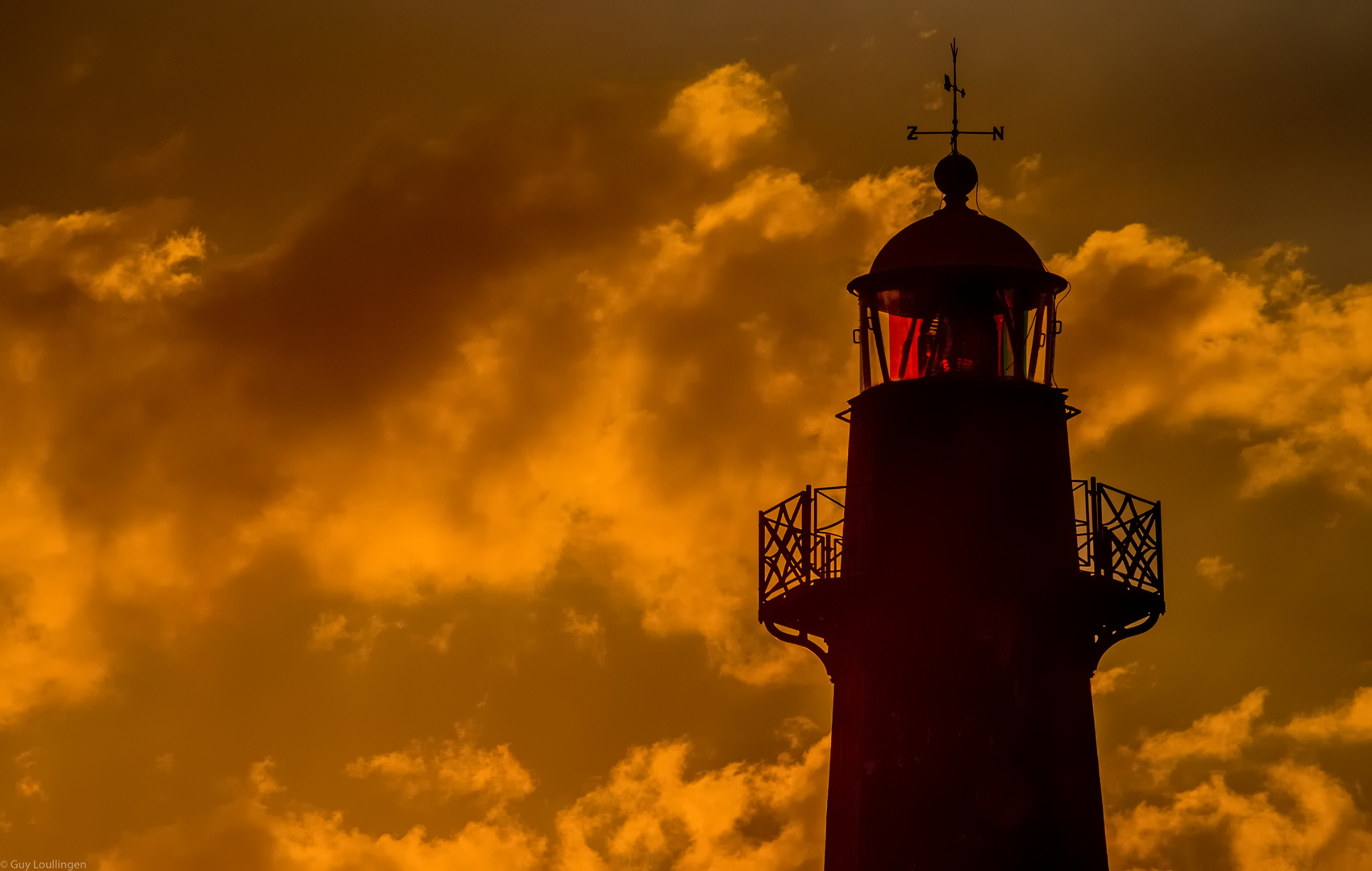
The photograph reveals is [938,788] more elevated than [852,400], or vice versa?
[852,400]

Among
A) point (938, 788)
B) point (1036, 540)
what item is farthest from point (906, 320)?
point (938, 788)

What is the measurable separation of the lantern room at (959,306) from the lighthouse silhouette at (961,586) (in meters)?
0.02

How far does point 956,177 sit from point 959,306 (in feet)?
5.25

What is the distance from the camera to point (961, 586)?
35.3 meters

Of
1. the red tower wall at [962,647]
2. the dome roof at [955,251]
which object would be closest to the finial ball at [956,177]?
the dome roof at [955,251]

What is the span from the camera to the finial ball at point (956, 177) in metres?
37.2

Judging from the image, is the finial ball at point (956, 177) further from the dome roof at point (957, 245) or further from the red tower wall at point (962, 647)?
the red tower wall at point (962, 647)

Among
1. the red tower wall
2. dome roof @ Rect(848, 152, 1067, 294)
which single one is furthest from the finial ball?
the red tower wall

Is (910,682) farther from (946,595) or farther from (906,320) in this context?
(906,320)

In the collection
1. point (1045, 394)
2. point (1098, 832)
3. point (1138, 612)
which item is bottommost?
point (1098, 832)

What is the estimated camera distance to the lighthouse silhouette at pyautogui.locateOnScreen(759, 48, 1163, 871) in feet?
114

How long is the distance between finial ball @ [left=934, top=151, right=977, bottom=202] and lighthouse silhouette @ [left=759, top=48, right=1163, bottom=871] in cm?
38

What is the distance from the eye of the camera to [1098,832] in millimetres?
35312

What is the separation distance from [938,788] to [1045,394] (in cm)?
478
